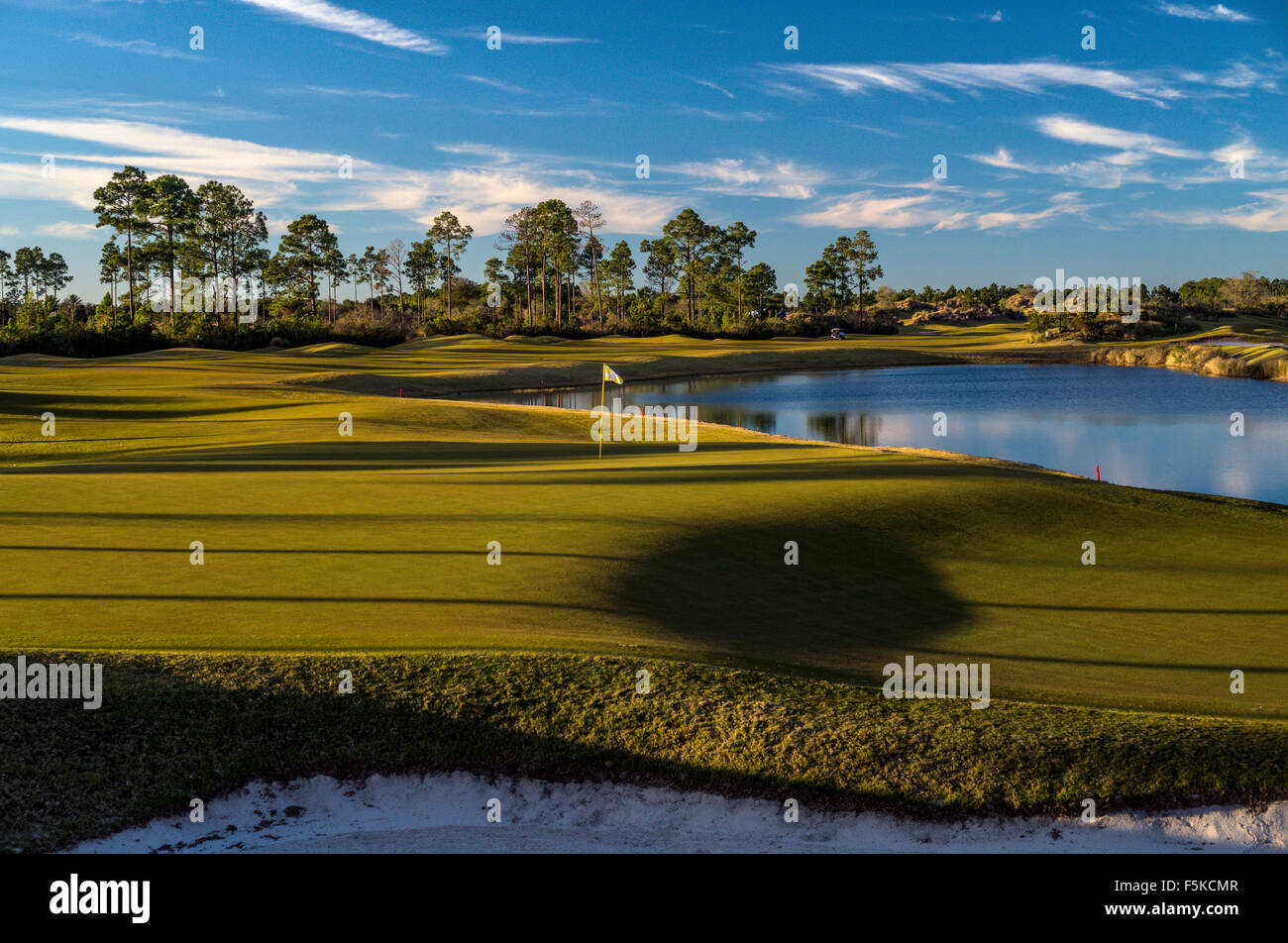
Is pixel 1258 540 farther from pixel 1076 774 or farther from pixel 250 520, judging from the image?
pixel 250 520

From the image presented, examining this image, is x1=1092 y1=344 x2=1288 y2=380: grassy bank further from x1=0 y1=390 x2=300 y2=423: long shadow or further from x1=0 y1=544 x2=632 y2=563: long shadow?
x1=0 y1=544 x2=632 y2=563: long shadow

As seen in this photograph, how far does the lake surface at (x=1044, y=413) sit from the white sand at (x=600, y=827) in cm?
2878

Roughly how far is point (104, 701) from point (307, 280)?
125320 millimetres

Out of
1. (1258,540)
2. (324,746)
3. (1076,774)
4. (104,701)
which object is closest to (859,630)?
(1076,774)

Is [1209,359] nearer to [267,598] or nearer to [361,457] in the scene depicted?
[361,457]

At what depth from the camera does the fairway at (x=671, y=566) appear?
424 inches

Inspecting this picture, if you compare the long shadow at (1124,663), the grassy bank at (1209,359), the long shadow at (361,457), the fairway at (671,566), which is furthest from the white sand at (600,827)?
the grassy bank at (1209,359)

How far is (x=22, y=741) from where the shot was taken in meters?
8.17

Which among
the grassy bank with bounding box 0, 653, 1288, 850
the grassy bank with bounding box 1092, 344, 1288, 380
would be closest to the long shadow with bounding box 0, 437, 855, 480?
the grassy bank with bounding box 0, 653, 1288, 850

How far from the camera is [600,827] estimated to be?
783cm

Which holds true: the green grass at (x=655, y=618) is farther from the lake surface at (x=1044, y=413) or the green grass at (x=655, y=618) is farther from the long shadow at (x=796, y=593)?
the lake surface at (x=1044, y=413)

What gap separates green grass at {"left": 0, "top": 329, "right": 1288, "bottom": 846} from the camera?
27.1 ft

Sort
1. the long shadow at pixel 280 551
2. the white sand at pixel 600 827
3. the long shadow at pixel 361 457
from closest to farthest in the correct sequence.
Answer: the white sand at pixel 600 827, the long shadow at pixel 280 551, the long shadow at pixel 361 457

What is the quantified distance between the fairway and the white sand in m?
2.18
